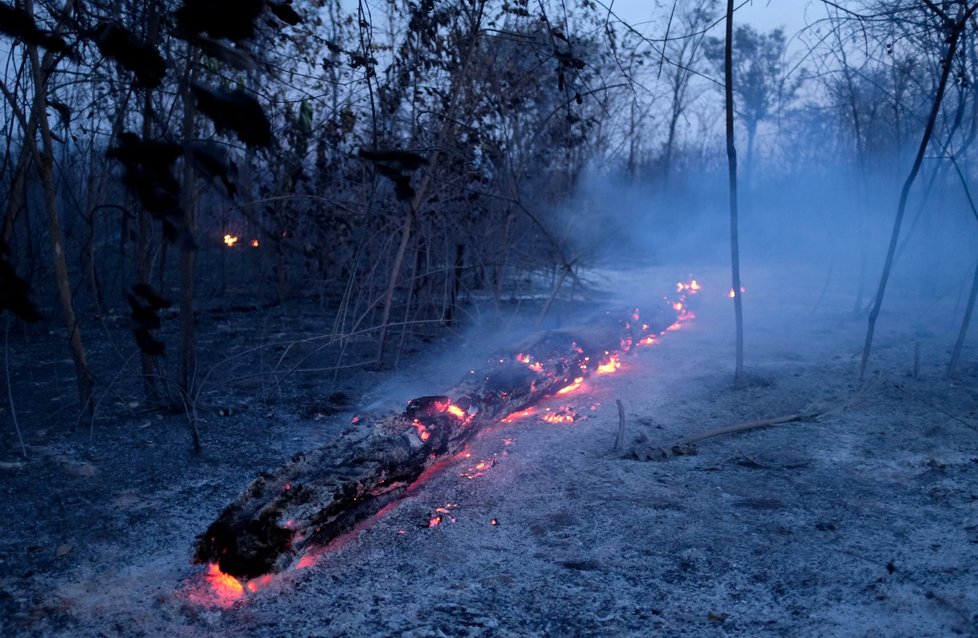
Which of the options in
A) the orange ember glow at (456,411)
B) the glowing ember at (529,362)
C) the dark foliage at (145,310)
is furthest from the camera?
the glowing ember at (529,362)

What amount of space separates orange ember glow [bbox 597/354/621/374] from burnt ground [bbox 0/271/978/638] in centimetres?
33

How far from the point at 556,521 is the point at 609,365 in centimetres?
308

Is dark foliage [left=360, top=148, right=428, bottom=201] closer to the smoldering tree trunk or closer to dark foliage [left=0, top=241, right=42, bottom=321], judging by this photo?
dark foliage [left=0, top=241, right=42, bottom=321]

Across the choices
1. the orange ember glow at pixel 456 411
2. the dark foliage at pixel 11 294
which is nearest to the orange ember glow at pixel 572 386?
the orange ember glow at pixel 456 411

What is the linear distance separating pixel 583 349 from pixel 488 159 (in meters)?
2.07

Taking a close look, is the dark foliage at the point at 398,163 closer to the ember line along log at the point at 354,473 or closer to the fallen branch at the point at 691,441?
the ember line along log at the point at 354,473

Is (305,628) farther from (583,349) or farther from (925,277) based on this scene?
(925,277)

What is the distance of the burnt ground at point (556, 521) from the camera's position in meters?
2.51

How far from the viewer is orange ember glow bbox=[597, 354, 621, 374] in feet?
20.1

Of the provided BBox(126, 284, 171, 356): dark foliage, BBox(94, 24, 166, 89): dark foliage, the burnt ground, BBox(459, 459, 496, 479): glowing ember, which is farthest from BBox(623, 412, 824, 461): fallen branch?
BBox(94, 24, 166, 89): dark foliage

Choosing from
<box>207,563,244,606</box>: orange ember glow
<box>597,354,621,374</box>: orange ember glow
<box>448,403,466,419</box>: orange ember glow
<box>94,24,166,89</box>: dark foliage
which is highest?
<box>94,24,166,89</box>: dark foliage

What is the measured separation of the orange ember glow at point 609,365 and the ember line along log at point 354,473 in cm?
107

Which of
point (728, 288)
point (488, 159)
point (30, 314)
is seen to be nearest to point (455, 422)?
point (30, 314)

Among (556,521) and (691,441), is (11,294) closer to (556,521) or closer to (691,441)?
(556,521)
